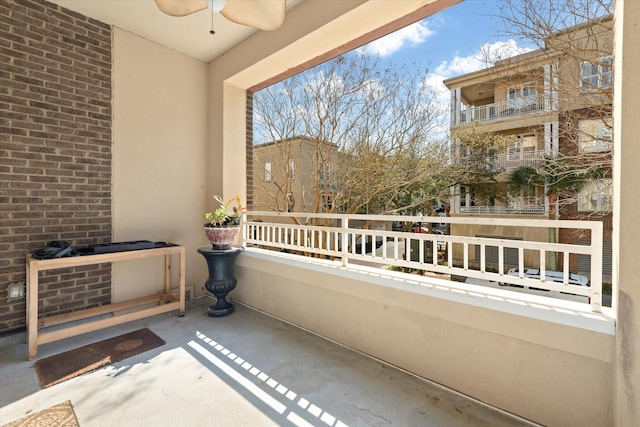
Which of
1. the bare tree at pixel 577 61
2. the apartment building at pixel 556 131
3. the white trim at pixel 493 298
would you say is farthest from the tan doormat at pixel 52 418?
the bare tree at pixel 577 61

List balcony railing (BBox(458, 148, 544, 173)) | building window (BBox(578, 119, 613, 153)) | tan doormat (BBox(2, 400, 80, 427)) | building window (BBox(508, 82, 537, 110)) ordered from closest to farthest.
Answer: tan doormat (BBox(2, 400, 80, 427)) < building window (BBox(578, 119, 613, 153)) < building window (BBox(508, 82, 537, 110)) < balcony railing (BBox(458, 148, 544, 173))

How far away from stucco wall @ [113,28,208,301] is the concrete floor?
1.18m

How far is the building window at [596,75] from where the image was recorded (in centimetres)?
314

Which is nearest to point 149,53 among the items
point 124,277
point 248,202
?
point 248,202

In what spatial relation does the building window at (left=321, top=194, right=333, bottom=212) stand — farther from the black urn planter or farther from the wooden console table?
the wooden console table

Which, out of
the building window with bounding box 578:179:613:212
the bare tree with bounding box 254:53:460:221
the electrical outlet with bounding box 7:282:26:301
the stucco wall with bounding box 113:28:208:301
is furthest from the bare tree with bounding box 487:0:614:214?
the electrical outlet with bounding box 7:282:26:301

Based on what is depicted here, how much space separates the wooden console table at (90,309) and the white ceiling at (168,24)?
8.47 feet

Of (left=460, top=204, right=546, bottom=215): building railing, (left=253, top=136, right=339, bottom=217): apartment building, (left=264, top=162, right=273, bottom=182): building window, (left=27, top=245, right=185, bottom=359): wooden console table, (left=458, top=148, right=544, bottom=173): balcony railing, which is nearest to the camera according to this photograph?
(left=27, top=245, right=185, bottom=359): wooden console table

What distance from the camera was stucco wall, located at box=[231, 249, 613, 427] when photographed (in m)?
1.53

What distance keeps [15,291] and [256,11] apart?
11.2 ft

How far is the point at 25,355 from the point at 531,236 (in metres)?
9.19

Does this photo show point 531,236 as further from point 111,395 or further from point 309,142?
point 111,395

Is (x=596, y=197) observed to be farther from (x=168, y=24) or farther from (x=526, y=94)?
(x=168, y=24)

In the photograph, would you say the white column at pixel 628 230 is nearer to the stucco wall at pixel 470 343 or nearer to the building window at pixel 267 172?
the stucco wall at pixel 470 343
